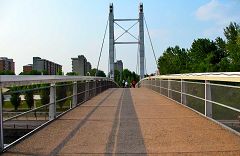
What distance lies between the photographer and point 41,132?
8133 mm

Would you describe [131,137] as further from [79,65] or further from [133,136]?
[79,65]

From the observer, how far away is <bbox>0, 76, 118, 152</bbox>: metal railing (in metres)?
6.57

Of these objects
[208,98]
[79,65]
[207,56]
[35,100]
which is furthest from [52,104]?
[79,65]

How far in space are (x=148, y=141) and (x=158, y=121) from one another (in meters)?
2.69

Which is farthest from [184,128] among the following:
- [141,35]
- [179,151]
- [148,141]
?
[141,35]

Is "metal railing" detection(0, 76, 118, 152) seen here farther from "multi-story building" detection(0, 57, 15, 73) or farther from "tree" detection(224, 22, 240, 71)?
"multi-story building" detection(0, 57, 15, 73)

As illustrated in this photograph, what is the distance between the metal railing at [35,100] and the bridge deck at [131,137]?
0.36 meters

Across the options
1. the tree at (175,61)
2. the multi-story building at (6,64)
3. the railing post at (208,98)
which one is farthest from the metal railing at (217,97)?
the multi-story building at (6,64)

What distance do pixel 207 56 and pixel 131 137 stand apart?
5827 centimetres

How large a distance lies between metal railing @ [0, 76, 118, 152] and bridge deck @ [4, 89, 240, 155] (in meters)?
0.36

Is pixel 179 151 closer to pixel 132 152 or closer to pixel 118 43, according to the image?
pixel 132 152

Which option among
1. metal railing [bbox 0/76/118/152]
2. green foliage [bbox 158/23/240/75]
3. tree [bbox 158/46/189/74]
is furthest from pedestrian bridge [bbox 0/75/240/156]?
tree [bbox 158/46/189/74]

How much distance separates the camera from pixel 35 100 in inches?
371

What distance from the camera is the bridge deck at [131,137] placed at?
6.42 meters
